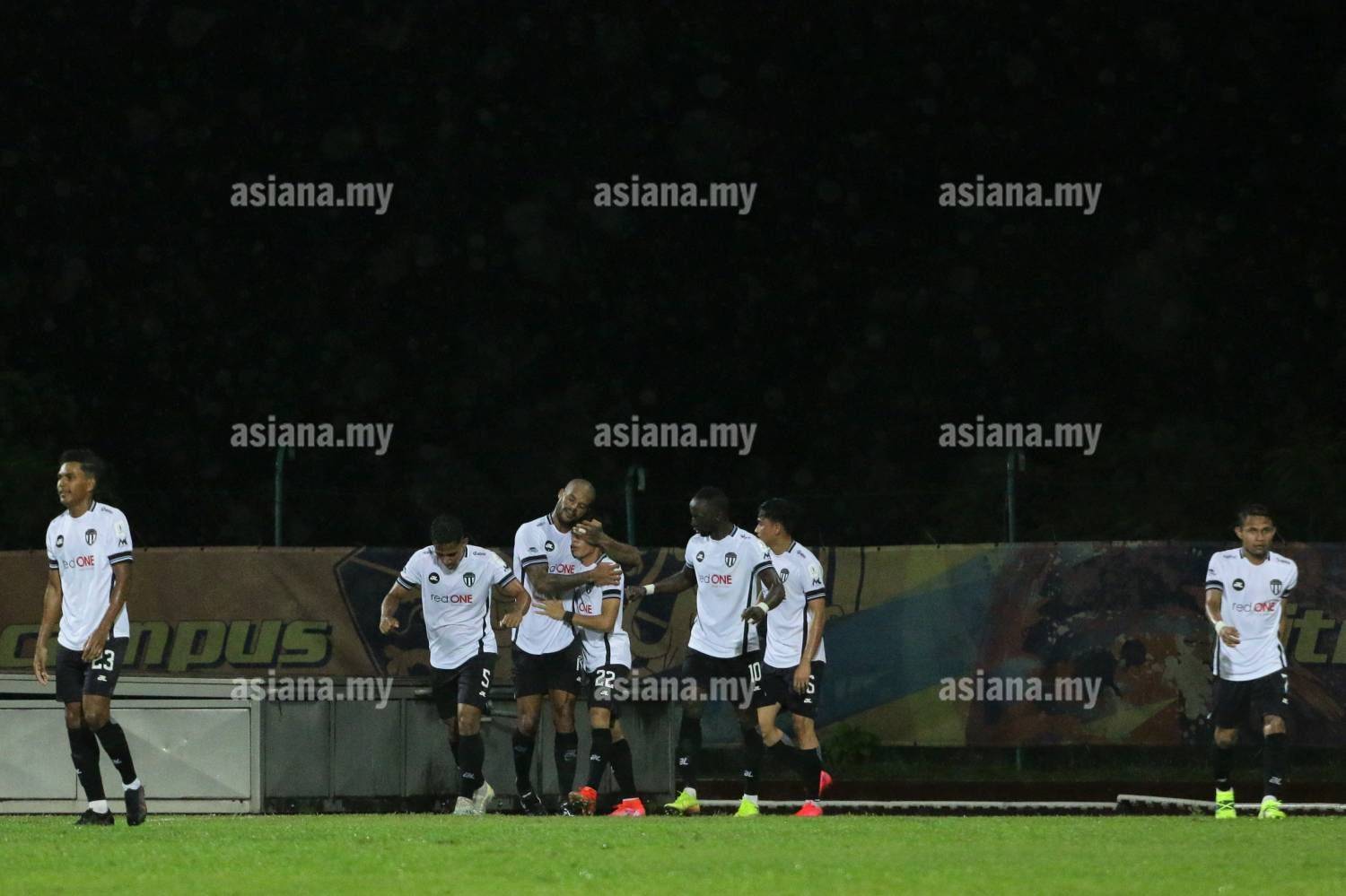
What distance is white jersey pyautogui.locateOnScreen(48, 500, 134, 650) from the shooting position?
37.7 feet

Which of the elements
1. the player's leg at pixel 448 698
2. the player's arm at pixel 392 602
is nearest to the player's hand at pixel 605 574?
the player's leg at pixel 448 698

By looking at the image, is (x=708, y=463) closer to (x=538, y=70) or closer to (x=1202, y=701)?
(x=538, y=70)

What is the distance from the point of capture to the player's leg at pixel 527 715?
45.2ft

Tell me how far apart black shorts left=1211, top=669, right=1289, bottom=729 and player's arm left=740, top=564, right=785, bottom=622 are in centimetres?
337

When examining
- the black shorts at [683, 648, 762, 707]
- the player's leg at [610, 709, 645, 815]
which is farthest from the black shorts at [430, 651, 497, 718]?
the black shorts at [683, 648, 762, 707]

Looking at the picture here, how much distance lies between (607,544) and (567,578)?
379 mm

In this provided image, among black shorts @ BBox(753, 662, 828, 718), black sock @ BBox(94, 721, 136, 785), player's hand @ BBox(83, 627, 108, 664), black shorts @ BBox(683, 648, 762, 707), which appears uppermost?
player's hand @ BBox(83, 627, 108, 664)

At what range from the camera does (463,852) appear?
31.2ft

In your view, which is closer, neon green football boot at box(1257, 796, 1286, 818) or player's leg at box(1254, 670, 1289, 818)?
neon green football boot at box(1257, 796, 1286, 818)

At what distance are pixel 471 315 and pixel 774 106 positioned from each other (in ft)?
24.9

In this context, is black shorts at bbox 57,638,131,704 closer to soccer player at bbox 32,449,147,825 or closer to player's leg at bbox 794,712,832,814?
soccer player at bbox 32,449,147,825

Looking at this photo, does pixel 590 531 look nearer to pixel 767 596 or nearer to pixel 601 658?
pixel 601 658

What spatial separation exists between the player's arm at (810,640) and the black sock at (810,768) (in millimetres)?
455

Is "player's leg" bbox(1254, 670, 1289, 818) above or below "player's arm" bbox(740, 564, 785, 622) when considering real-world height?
below
